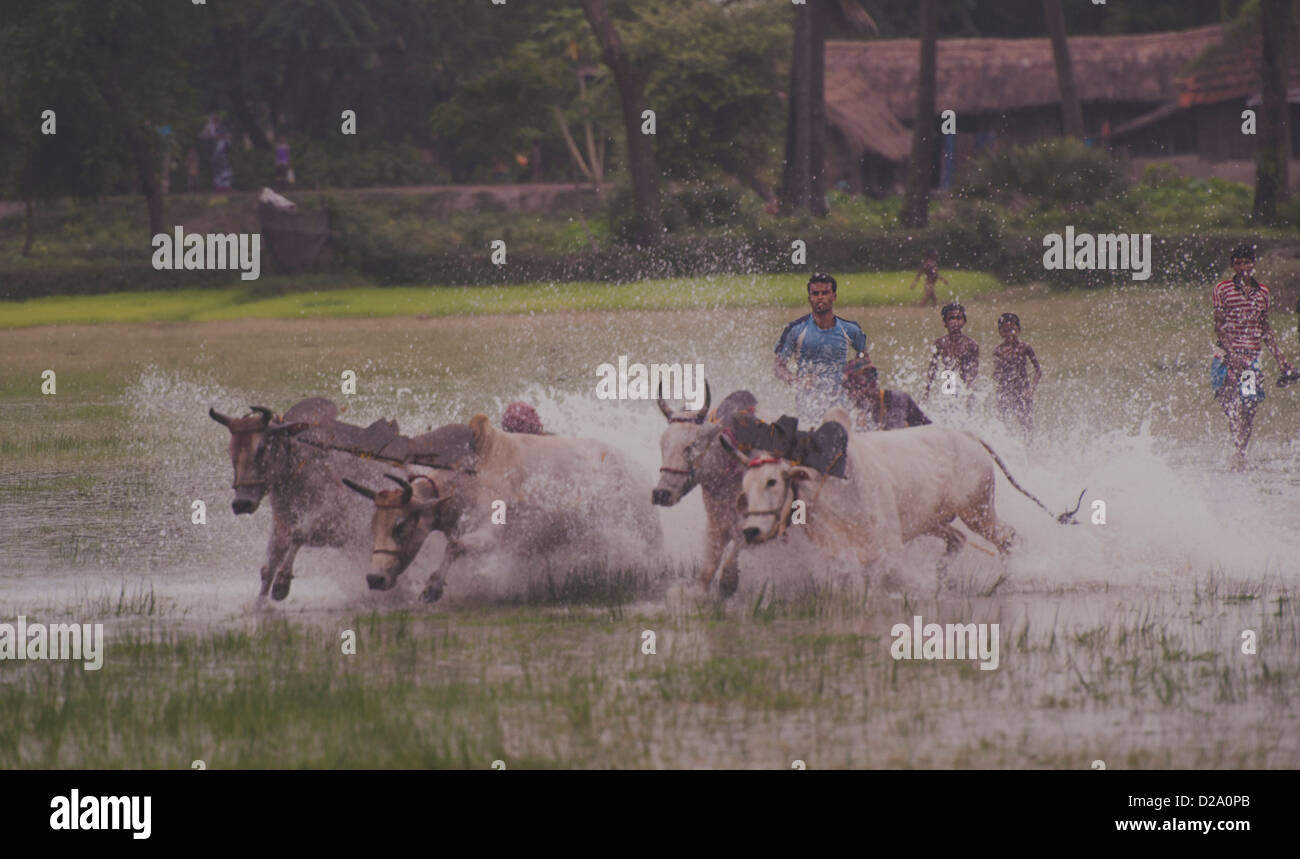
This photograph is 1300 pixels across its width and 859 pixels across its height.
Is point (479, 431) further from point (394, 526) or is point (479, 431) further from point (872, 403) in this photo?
point (872, 403)

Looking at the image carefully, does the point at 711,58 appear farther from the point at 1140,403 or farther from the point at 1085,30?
the point at 1140,403

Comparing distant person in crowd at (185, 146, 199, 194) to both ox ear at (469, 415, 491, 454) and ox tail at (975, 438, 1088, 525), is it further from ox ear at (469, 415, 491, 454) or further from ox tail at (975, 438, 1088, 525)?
ox tail at (975, 438, 1088, 525)

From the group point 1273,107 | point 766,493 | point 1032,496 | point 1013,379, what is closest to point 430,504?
point 766,493

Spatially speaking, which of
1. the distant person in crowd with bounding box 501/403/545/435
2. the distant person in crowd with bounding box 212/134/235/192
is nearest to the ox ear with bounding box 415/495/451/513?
the distant person in crowd with bounding box 501/403/545/435

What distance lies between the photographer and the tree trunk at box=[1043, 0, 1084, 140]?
146 feet

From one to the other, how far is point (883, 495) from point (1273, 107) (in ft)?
102

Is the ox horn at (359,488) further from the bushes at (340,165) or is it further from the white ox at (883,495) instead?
the bushes at (340,165)

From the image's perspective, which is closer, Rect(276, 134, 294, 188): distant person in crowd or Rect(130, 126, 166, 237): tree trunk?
Rect(130, 126, 166, 237): tree trunk

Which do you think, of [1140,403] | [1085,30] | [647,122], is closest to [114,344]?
[647,122]

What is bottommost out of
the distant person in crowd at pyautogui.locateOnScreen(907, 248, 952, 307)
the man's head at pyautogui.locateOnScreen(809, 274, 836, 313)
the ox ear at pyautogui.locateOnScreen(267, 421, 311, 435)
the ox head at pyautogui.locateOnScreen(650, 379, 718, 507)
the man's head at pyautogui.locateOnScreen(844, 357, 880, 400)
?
the ox head at pyautogui.locateOnScreen(650, 379, 718, 507)

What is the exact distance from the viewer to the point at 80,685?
34.6 ft

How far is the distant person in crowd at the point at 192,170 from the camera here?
50.3 m

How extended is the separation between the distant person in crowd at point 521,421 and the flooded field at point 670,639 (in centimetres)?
94

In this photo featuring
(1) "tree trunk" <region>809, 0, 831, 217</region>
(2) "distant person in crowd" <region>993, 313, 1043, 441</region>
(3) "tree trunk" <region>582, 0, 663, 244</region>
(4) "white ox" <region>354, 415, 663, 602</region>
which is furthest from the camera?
(1) "tree trunk" <region>809, 0, 831, 217</region>
